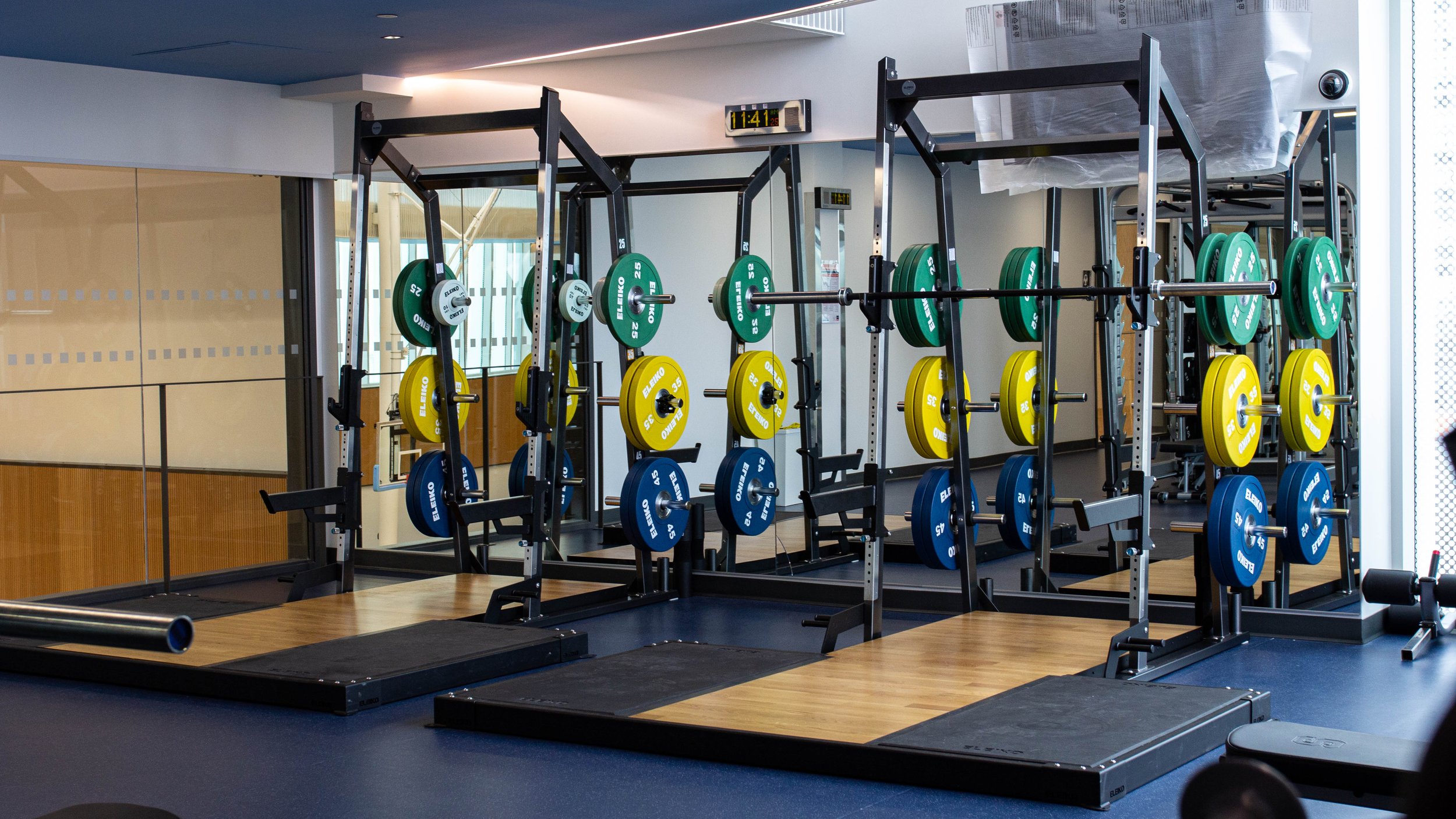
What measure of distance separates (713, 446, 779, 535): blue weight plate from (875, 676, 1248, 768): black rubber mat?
251cm

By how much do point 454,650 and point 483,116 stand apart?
2439 millimetres

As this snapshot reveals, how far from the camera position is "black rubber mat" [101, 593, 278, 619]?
6.29 metres

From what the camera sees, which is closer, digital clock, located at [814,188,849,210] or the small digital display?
the small digital display

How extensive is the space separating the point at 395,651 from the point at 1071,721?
2.63 m

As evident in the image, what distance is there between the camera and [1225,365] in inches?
203

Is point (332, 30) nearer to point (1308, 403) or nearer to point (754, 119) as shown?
point (754, 119)

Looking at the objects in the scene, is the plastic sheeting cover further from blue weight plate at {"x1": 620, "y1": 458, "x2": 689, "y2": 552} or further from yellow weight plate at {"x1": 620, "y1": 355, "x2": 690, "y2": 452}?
blue weight plate at {"x1": 620, "y1": 458, "x2": 689, "y2": 552}

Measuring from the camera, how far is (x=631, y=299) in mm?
6723

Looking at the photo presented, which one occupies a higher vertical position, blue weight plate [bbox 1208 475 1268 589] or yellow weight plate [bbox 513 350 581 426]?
yellow weight plate [bbox 513 350 581 426]

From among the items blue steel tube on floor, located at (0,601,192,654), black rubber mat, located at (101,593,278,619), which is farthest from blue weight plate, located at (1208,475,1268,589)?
blue steel tube on floor, located at (0,601,192,654)

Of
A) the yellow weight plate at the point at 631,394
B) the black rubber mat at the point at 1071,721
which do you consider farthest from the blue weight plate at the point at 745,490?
the black rubber mat at the point at 1071,721

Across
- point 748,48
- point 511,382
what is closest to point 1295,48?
point 748,48

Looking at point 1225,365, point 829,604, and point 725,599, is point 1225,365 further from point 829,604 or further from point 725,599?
point 725,599

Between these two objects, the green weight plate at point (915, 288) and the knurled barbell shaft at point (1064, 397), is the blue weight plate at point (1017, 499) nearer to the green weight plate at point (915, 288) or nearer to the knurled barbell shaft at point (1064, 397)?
the knurled barbell shaft at point (1064, 397)
